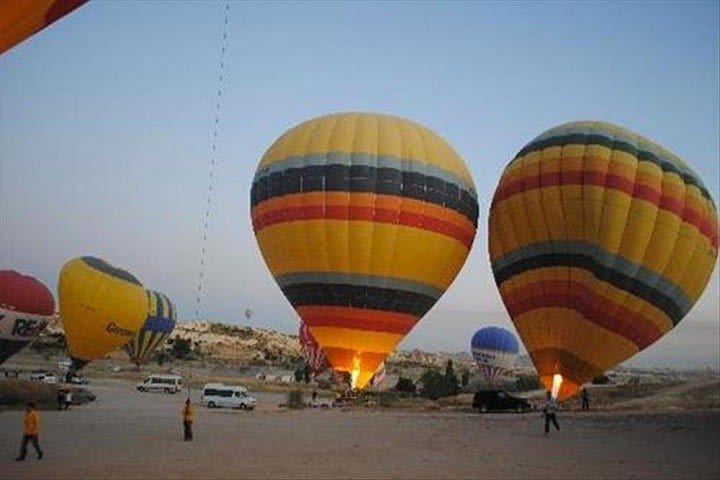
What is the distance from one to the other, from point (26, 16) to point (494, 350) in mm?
43203

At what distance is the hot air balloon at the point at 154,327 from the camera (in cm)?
4581

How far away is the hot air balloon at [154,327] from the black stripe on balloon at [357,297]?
27.6 metres

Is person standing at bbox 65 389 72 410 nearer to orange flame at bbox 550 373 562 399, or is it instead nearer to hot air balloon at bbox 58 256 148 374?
hot air balloon at bbox 58 256 148 374

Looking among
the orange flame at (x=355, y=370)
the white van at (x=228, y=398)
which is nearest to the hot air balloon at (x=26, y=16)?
the orange flame at (x=355, y=370)

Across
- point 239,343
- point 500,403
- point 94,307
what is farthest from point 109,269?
point 239,343

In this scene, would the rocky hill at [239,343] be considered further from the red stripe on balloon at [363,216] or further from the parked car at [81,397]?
the red stripe on balloon at [363,216]

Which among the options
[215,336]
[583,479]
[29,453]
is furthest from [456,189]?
[215,336]

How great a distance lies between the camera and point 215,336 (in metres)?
137

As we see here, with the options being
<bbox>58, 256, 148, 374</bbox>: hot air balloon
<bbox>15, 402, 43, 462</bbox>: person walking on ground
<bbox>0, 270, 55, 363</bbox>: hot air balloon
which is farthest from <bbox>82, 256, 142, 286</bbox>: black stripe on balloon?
<bbox>15, 402, 43, 462</bbox>: person walking on ground

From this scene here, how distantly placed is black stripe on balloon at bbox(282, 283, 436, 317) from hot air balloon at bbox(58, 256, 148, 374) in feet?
54.7

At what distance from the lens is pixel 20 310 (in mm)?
27109

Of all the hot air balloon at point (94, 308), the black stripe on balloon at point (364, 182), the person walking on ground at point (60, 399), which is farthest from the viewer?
the hot air balloon at point (94, 308)

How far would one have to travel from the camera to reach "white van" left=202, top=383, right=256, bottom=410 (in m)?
33.9

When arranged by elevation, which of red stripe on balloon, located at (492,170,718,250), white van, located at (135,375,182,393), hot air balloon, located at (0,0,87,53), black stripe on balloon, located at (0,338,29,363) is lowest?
white van, located at (135,375,182,393)
